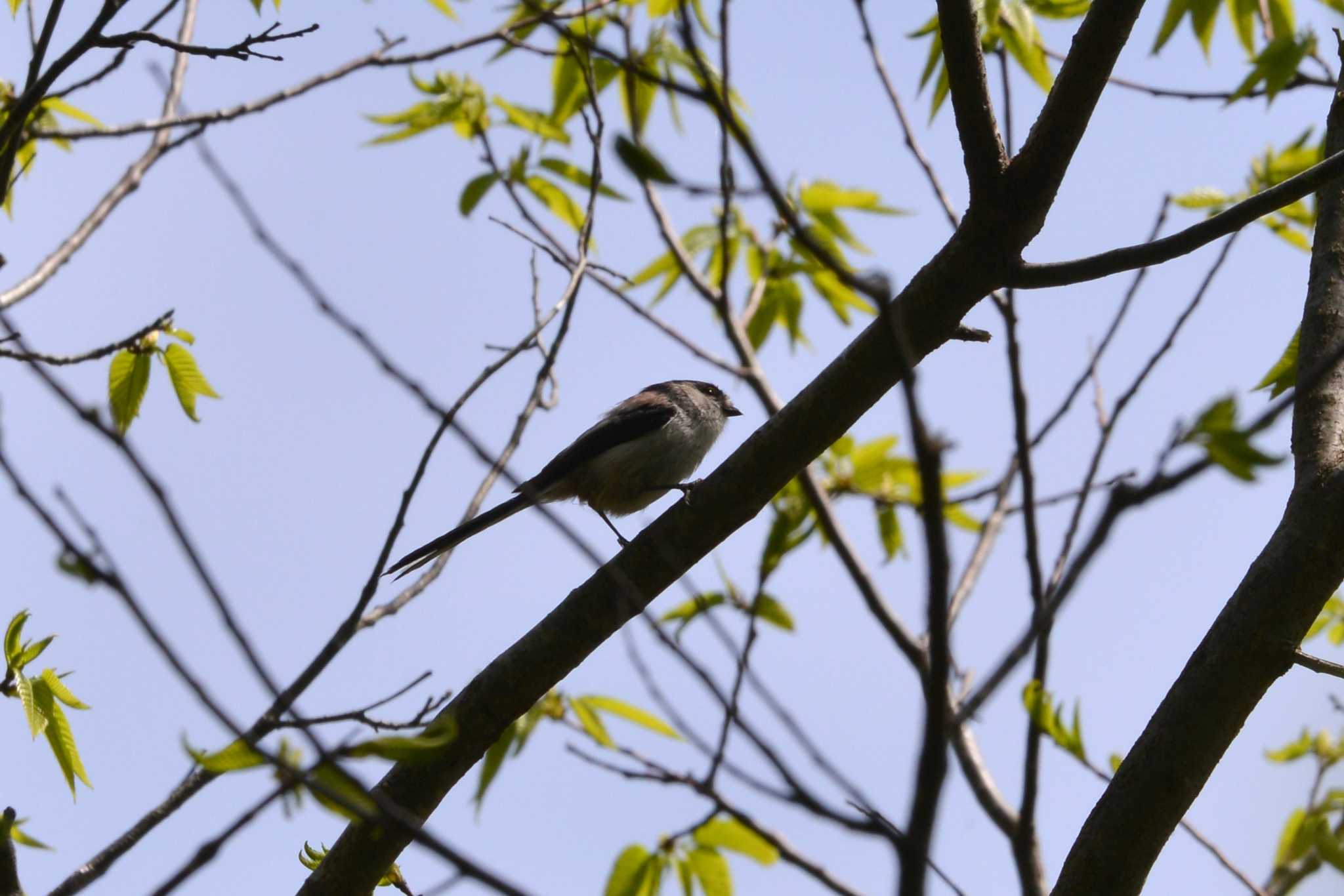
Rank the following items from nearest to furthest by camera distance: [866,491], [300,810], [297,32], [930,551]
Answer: [930,551], [300,810], [297,32], [866,491]

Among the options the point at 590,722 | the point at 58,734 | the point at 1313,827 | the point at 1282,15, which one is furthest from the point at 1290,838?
the point at 58,734

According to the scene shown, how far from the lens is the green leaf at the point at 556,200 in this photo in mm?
5652

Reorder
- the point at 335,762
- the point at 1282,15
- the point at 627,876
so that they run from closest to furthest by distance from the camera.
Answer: the point at 335,762
the point at 627,876
the point at 1282,15

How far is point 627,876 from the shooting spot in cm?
380

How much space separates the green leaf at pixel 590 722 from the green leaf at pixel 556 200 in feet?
7.62

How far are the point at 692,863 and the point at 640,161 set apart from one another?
2.92 m

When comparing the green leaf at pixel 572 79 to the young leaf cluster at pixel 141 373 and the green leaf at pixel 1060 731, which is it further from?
the green leaf at pixel 1060 731

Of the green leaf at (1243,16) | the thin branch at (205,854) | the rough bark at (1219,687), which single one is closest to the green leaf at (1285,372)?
the rough bark at (1219,687)

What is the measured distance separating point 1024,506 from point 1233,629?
0.63 meters

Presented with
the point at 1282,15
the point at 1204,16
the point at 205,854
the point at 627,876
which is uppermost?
the point at 1282,15

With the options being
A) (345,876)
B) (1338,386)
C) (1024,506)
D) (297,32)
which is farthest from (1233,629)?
(297,32)

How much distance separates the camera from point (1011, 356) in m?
3.18

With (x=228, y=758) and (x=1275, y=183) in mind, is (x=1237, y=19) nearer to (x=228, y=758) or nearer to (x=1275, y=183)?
(x=1275, y=183)

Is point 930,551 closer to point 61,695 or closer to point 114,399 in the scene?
point 61,695
